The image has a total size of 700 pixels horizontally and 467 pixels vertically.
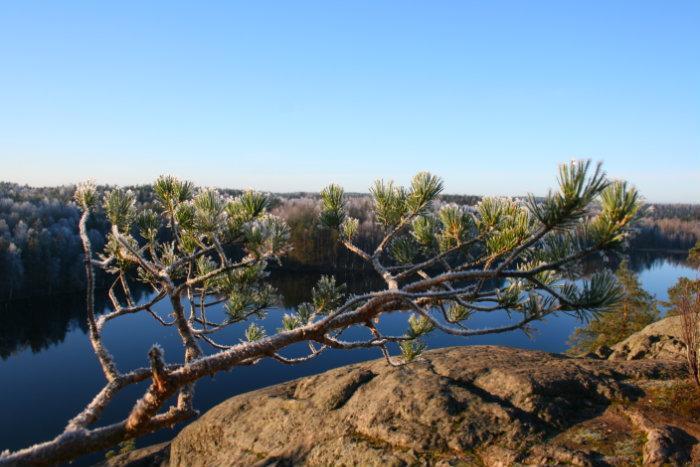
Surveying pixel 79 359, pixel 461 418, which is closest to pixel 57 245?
pixel 79 359

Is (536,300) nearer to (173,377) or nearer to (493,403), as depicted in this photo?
(173,377)

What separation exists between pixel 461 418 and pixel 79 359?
2470 cm

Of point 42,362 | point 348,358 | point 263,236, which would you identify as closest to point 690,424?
point 263,236

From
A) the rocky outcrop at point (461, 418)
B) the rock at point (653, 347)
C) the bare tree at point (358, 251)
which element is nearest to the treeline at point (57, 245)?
the rock at point (653, 347)

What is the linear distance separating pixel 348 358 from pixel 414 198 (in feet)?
66.6

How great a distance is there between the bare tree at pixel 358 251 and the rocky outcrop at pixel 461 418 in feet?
3.34

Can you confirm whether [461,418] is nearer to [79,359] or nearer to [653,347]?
[653,347]

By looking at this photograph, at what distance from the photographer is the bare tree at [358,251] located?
91.7 inches

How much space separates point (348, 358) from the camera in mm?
22984

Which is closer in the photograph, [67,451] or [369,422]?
[67,451]

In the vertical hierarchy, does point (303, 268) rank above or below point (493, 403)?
below

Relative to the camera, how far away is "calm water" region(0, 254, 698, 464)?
17.1 metres

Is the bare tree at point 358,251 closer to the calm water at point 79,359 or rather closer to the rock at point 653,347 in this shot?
the rock at point 653,347

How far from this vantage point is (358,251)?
12.1 feet
